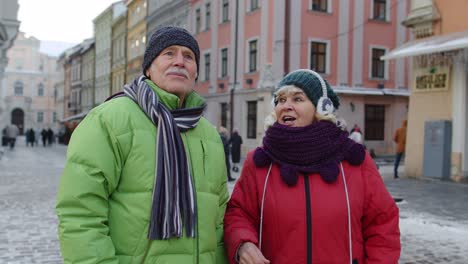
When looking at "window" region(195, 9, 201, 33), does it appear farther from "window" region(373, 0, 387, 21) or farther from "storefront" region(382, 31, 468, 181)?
"storefront" region(382, 31, 468, 181)

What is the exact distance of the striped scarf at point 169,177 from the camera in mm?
2197

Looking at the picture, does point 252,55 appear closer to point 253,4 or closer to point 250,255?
point 253,4

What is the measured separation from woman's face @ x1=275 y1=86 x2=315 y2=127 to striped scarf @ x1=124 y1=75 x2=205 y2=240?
1.88ft

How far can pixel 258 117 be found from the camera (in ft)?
83.6

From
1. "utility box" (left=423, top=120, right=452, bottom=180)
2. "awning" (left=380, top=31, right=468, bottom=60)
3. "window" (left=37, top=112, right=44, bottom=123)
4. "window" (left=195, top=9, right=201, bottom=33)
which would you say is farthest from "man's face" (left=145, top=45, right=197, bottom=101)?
"window" (left=37, top=112, right=44, bottom=123)

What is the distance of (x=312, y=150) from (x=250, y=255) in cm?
58

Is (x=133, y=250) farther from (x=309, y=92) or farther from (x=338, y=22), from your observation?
(x=338, y=22)

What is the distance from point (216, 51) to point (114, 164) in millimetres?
28391

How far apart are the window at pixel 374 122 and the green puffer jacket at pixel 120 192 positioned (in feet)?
83.8

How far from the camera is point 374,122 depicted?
2727cm

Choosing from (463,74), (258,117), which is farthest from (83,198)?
(258,117)

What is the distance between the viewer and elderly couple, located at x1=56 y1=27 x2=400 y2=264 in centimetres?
214

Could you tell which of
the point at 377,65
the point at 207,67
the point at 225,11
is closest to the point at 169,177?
the point at 377,65

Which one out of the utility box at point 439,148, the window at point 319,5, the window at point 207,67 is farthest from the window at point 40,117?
the utility box at point 439,148
